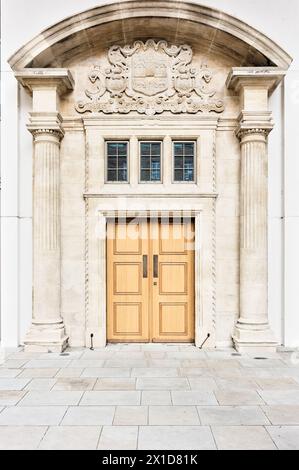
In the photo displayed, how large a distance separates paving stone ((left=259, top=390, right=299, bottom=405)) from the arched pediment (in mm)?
5527

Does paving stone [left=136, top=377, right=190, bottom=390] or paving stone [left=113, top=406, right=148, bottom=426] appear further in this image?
paving stone [left=136, top=377, right=190, bottom=390]

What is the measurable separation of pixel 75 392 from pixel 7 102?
5.51 meters

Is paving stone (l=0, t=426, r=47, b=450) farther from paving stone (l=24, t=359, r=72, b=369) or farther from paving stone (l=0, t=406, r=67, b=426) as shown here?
paving stone (l=24, t=359, r=72, b=369)

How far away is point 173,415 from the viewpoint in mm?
4906

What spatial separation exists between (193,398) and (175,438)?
3.90 feet

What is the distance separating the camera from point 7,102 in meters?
8.33

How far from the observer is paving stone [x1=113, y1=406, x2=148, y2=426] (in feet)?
15.4

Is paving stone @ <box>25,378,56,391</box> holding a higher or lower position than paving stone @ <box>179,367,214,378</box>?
higher

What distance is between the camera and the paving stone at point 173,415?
15.5 feet

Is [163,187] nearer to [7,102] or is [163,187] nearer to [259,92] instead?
[259,92]

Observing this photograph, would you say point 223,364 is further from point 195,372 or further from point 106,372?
point 106,372

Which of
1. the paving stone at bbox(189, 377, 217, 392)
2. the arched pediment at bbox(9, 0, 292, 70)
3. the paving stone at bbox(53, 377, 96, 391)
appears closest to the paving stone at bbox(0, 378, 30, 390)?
the paving stone at bbox(53, 377, 96, 391)
